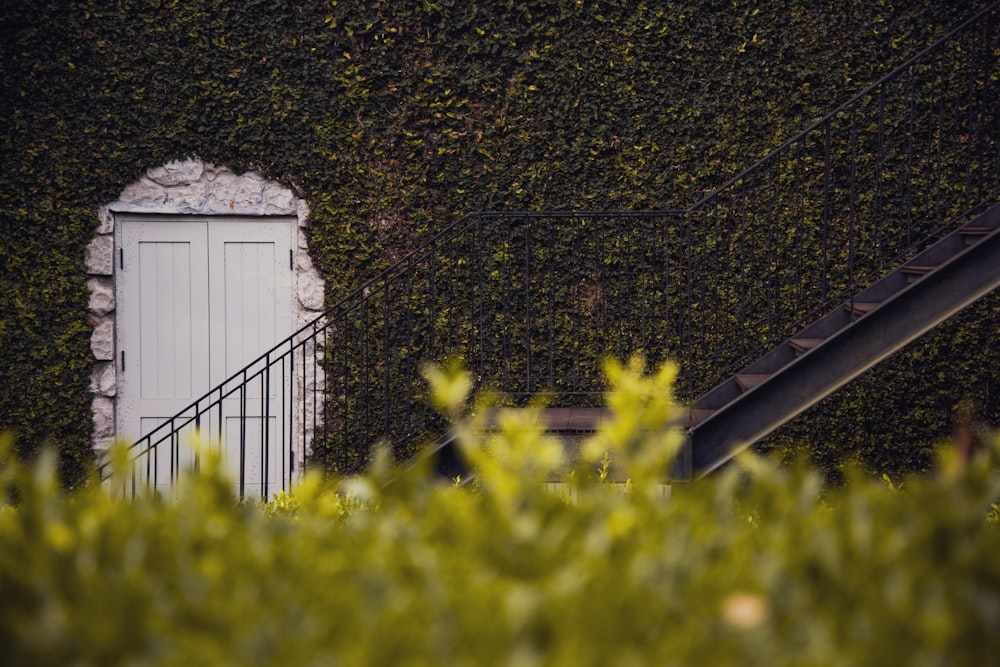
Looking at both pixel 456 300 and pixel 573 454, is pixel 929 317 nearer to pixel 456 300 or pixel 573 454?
pixel 573 454

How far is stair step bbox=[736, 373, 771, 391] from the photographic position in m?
5.09

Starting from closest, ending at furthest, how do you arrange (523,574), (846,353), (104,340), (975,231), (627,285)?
(523,574), (846,353), (975,231), (627,285), (104,340)

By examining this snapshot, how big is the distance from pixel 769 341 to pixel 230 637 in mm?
6068

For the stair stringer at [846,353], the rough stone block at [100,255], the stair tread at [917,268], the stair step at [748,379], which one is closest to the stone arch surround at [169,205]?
the rough stone block at [100,255]

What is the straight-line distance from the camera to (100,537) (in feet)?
3.98

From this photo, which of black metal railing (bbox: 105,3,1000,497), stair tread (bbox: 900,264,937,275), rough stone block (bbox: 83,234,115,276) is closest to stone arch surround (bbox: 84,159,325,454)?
rough stone block (bbox: 83,234,115,276)

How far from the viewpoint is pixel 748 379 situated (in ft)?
17.1

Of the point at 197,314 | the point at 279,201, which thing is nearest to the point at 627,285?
the point at 279,201

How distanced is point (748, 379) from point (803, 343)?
16.4 inches

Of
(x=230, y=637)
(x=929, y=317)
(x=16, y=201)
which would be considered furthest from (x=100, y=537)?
(x=16, y=201)

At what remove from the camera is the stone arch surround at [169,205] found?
22.1 feet

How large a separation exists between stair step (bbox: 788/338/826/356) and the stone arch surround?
384 centimetres

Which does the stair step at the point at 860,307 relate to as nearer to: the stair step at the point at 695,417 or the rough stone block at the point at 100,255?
the stair step at the point at 695,417

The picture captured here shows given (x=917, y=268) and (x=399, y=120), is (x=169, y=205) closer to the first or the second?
(x=399, y=120)
